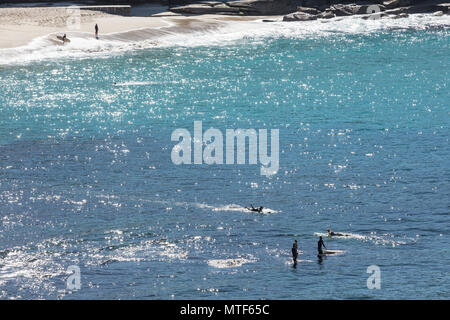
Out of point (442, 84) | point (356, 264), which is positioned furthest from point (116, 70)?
point (356, 264)

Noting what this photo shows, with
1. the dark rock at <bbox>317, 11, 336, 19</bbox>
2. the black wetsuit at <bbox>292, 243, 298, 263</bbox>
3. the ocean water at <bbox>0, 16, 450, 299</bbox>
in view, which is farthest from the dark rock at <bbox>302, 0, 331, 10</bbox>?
the black wetsuit at <bbox>292, 243, 298, 263</bbox>

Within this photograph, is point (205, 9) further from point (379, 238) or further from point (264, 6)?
point (379, 238)

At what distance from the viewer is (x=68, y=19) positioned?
13275cm

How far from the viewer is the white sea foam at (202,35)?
120m

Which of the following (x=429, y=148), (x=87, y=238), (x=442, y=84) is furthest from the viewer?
(x=442, y=84)

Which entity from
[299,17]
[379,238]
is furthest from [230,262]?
[299,17]

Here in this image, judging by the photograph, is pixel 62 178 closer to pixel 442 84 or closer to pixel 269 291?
pixel 269 291

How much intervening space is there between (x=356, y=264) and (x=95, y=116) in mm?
43363

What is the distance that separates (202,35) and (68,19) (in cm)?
1887

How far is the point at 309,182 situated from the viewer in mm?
70000

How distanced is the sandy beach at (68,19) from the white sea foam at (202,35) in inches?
61.7

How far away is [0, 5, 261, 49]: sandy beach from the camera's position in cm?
12499

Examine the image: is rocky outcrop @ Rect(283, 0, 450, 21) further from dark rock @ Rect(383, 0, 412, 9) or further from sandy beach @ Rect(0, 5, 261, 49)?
sandy beach @ Rect(0, 5, 261, 49)

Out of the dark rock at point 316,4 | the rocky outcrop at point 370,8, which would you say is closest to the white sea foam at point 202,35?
the rocky outcrop at point 370,8
